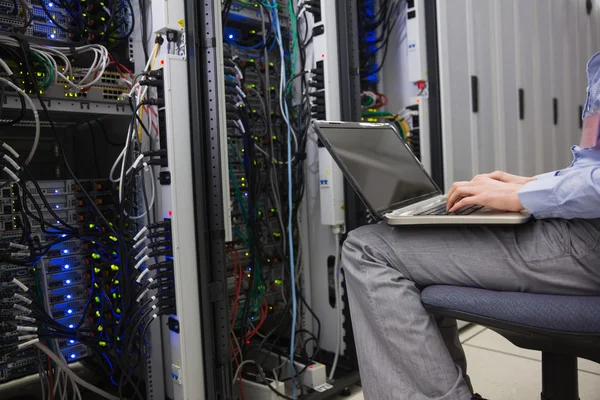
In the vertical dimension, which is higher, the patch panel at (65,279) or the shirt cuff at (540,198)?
the shirt cuff at (540,198)

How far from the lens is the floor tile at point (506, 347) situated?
1.97 meters

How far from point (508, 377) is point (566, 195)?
1.32m

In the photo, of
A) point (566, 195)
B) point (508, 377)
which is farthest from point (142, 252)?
point (508, 377)

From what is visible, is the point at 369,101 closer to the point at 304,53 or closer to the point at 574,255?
the point at 304,53

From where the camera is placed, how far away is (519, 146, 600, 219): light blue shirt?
2.86 ft

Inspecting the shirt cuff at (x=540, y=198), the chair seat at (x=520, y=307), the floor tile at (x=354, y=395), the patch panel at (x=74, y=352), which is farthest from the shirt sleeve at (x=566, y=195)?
the patch panel at (x=74, y=352)

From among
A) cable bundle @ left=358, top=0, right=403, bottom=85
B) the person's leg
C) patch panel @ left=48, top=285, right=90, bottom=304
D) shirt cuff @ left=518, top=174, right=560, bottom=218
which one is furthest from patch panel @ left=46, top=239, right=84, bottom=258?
cable bundle @ left=358, top=0, right=403, bottom=85

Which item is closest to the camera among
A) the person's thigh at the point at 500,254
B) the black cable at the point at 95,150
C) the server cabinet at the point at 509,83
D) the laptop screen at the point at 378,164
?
the person's thigh at the point at 500,254

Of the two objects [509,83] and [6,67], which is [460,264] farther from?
[509,83]

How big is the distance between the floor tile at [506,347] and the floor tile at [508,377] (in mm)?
45

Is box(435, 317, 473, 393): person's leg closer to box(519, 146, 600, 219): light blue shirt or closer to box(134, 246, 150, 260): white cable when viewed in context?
box(519, 146, 600, 219): light blue shirt

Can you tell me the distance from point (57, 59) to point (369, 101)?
146cm

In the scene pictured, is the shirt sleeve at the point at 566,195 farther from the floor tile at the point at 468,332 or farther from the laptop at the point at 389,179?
the floor tile at the point at 468,332

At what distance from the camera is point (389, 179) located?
1.26 meters
